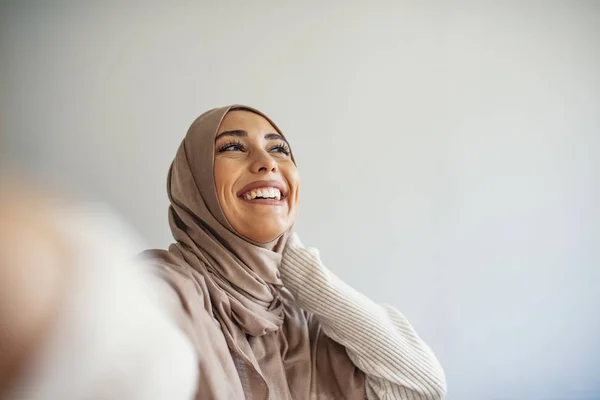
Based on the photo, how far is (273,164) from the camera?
0.88 m

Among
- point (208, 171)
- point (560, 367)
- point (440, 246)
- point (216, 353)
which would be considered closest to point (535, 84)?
point (440, 246)

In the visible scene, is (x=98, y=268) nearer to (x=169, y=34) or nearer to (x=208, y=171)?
(x=208, y=171)

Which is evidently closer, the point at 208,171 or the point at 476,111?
the point at 208,171

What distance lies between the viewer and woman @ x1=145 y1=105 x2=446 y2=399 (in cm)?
83

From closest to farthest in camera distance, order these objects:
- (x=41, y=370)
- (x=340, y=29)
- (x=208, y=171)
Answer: (x=41, y=370) < (x=208, y=171) < (x=340, y=29)

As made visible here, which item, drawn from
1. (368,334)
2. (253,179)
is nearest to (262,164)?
(253,179)

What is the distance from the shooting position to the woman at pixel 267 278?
827 mm

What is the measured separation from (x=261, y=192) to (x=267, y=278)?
16 cm

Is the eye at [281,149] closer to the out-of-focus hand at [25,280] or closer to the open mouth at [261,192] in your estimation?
the open mouth at [261,192]

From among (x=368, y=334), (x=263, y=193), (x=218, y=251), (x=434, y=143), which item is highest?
(x=434, y=143)

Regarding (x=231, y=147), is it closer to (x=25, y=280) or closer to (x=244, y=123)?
(x=244, y=123)

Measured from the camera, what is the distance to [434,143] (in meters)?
1.50

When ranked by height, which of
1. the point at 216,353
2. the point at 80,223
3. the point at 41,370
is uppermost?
the point at 80,223

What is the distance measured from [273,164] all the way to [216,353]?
35 cm
